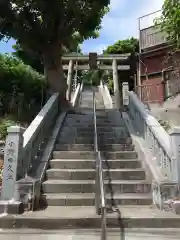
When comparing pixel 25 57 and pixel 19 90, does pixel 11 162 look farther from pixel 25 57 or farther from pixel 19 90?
pixel 25 57

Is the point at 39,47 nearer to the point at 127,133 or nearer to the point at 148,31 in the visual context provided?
the point at 127,133

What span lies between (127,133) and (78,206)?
145 inches

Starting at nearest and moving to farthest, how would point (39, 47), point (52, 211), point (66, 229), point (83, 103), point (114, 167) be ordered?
point (66, 229) → point (52, 211) → point (114, 167) → point (39, 47) → point (83, 103)

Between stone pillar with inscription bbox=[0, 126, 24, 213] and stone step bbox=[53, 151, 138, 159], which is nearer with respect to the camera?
stone pillar with inscription bbox=[0, 126, 24, 213]

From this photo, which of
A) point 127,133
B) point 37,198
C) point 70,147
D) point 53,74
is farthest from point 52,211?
point 53,74

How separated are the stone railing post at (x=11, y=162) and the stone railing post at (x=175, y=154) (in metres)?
2.84

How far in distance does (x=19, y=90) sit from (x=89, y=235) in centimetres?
845

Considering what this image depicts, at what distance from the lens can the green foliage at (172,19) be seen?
9422mm

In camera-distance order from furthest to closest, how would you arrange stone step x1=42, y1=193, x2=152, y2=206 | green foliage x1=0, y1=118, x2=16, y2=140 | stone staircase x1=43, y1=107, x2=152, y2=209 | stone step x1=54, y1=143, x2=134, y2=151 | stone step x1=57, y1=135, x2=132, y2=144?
green foliage x1=0, y1=118, x2=16, y2=140 → stone step x1=57, y1=135, x2=132, y2=144 → stone step x1=54, y1=143, x2=134, y2=151 → stone staircase x1=43, y1=107, x2=152, y2=209 → stone step x1=42, y1=193, x2=152, y2=206

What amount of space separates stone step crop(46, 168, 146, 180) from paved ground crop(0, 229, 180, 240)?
6.17 feet

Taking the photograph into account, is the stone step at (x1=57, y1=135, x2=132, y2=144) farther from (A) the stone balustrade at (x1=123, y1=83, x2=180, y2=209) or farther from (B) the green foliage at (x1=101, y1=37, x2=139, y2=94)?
(B) the green foliage at (x1=101, y1=37, x2=139, y2=94)

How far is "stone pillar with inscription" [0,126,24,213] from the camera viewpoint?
18.2 ft

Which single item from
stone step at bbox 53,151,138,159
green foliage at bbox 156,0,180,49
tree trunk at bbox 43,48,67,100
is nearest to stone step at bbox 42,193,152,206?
stone step at bbox 53,151,138,159

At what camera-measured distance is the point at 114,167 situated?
277 inches
